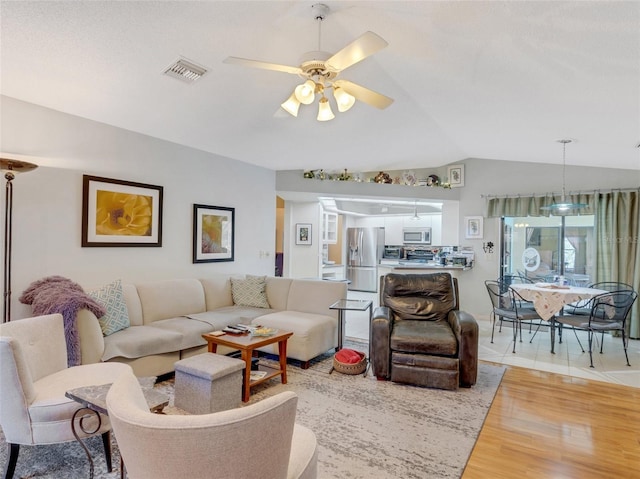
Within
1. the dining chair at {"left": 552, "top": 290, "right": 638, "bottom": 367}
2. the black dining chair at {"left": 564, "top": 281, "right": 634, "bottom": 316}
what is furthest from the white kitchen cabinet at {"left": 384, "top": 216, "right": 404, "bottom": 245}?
the dining chair at {"left": 552, "top": 290, "right": 638, "bottom": 367}

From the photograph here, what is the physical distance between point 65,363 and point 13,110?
2.23m

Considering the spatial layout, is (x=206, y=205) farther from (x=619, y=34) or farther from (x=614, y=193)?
(x=614, y=193)

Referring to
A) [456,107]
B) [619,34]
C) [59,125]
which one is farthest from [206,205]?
[619,34]

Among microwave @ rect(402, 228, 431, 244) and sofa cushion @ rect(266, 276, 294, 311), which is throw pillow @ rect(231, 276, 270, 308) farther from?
microwave @ rect(402, 228, 431, 244)

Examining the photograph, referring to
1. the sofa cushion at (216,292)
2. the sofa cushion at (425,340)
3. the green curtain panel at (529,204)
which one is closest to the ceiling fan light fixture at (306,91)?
the sofa cushion at (425,340)

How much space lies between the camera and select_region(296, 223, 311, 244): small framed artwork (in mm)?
7367

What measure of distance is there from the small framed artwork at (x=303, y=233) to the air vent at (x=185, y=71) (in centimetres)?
450

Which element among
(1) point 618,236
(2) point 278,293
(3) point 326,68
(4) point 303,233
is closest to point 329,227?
(4) point 303,233

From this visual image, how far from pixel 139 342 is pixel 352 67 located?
2.99 meters

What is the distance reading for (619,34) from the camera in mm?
1999

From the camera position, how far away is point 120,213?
3.85 m

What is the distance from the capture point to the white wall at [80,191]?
310 centimetres

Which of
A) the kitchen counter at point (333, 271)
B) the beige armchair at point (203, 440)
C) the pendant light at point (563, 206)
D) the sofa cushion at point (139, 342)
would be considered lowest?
the sofa cushion at point (139, 342)

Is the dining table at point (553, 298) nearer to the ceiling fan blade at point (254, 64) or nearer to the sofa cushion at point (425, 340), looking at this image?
the sofa cushion at point (425, 340)
